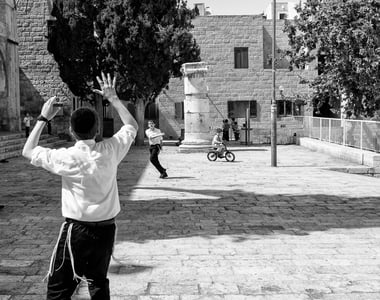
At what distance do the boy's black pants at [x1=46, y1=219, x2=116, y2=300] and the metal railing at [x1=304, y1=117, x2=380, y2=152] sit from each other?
50.5ft

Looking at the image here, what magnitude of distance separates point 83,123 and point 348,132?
1804cm

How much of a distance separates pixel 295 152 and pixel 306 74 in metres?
13.3

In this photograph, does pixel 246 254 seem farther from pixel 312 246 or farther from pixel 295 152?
pixel 295 152

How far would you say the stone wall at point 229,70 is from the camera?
35.0 metres

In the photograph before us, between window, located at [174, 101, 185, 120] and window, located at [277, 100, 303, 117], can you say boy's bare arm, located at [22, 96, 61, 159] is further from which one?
window, located at [277, 100, 303, 117]

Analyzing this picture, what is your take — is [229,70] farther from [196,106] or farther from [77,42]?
[77,42]

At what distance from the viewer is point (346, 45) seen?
21.8m

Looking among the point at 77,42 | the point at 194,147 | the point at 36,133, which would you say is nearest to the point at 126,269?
the point at 36,133

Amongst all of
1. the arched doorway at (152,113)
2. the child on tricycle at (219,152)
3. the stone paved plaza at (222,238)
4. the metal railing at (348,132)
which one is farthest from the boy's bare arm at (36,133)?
the arched doorway at (152,113)

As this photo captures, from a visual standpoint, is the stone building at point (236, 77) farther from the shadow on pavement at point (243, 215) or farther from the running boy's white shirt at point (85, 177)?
the running boy's white shirt at point (85, 177)

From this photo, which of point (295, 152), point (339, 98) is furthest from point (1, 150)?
point (339, 98)

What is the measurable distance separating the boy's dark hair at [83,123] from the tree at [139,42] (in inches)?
878

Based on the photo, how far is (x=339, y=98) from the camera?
25.0 metres

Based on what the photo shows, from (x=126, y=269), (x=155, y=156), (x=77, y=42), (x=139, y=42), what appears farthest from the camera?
(x=77, y=42)
